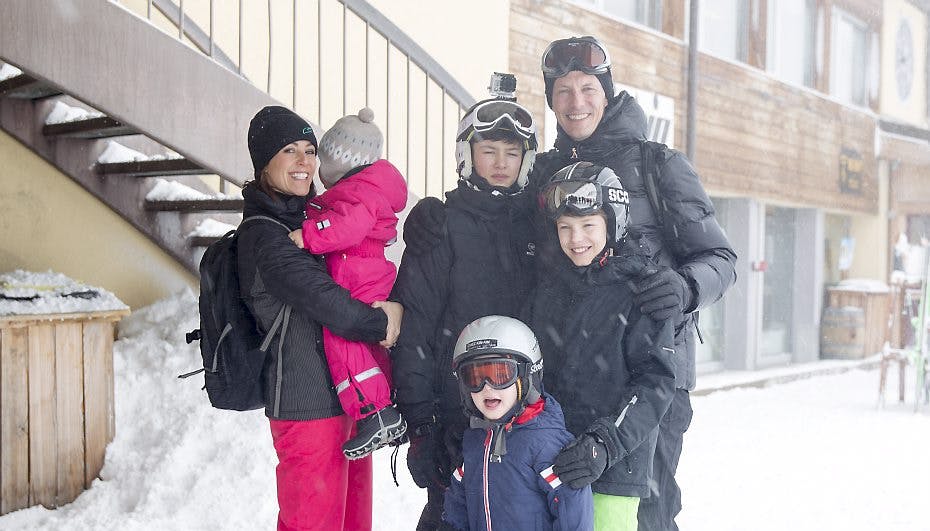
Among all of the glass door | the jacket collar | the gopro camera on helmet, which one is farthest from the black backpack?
the glass door

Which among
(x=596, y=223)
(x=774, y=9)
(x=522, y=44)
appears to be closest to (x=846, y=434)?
(x=522, y=44)

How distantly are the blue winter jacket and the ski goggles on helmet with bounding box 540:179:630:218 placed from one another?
1.66 ft

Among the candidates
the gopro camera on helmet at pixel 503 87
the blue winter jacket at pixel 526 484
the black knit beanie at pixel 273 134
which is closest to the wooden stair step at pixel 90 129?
the black knit beanie at pixel 273 134

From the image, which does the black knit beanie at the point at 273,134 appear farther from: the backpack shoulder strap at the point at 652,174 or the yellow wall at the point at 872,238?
the yellow wall at the point at 872,238

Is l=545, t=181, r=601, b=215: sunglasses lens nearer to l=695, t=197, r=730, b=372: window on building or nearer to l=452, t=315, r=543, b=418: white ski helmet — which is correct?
l=452, t=315, r=543, b=418: white ski helmet

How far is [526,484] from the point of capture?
2.17m

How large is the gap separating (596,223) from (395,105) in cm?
461

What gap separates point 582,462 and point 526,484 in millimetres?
189

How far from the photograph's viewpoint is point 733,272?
2.52 meters

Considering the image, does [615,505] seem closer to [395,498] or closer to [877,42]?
[395,498]

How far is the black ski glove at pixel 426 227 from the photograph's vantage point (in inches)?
97.9

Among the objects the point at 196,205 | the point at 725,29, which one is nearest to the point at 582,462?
the point at 196,205

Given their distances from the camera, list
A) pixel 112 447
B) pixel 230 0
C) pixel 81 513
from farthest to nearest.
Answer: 1. pixel 230 0
2. pixel 112 447
3. pixel 81 513

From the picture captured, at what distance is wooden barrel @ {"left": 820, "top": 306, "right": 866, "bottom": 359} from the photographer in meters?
12.8
